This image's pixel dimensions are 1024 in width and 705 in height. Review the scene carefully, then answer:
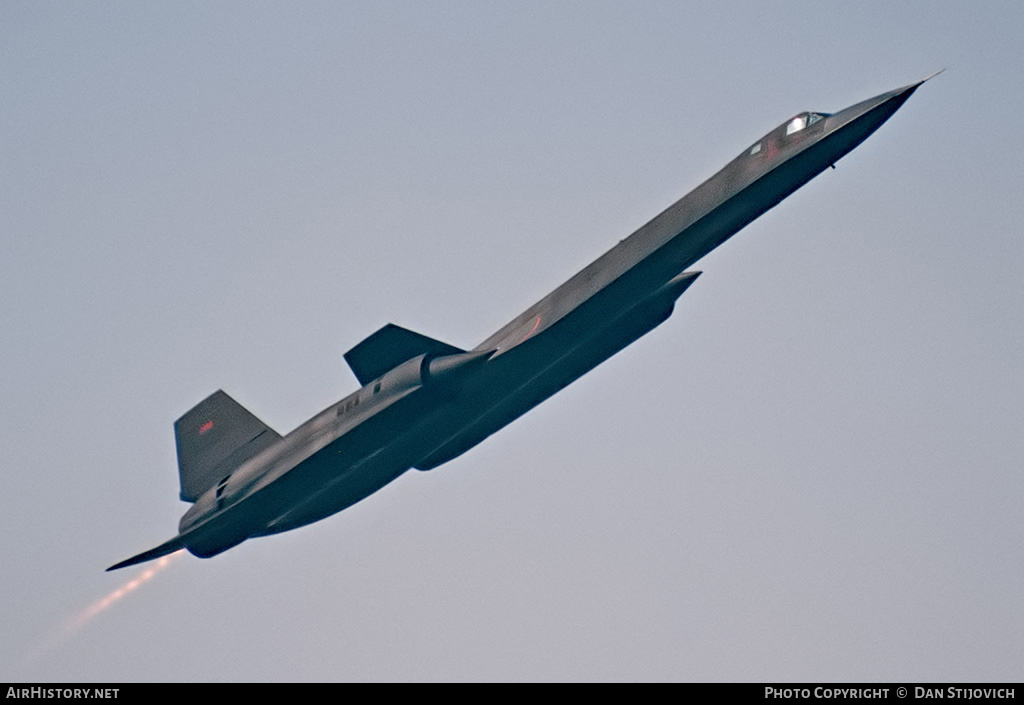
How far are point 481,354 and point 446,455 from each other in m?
4.85

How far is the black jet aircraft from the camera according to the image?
37.0 metres

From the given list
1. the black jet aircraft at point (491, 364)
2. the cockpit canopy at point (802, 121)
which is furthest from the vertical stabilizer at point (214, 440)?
the cockpit canopy at point (802, 121)

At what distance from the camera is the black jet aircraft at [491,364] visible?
3700cm

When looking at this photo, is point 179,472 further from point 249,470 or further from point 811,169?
point 811,169

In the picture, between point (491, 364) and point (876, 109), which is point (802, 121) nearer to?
point (876, 109)

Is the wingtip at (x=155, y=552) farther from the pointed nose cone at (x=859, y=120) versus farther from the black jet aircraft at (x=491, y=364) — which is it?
the pointed nose cone at (x=859, y=120)

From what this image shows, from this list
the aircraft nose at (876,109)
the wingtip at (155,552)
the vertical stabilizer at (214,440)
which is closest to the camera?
the aircraft nose at (876,109)

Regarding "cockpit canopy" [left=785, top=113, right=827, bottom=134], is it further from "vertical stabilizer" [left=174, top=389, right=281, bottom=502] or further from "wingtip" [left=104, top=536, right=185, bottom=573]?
"wingtip" [left=104, top=536, right=185, bottom=573]

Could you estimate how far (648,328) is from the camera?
39531 mm

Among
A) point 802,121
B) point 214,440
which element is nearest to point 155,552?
point 214,440

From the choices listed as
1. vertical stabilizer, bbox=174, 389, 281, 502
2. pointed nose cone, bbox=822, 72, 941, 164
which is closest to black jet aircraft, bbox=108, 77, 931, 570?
pointed nose cone, bbox=822, 72, 941, 164

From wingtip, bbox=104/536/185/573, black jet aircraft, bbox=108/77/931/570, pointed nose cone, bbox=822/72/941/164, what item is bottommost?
wingtip, bbox=104/536/185/573
